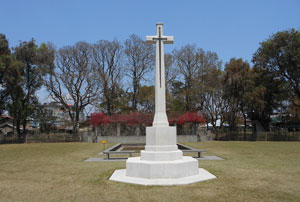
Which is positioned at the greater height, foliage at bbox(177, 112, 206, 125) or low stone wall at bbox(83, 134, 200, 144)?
foliage at bbox(177, 112, 206, 125)

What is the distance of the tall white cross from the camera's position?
8.97 meters

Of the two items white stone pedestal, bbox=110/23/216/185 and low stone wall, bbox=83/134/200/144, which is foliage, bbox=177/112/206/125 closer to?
low stone wall, bbox=83/134/200/144

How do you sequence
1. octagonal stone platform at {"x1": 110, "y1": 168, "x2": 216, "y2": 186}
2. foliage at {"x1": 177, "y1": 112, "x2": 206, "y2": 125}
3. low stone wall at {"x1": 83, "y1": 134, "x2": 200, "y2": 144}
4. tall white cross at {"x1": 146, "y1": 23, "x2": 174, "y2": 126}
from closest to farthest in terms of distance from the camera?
octagonal stone platform at {"x1": 110, "y1": 168, "x2": 216, "y2": 186}
tall white cross at {"x1": 146, "y1": 23, "x2": 174, "y2": 126}
low stone wall at {"x1": 83, "y1": 134, "x2": 200, "y2": 144}
foliage at {"x1": 177, "y1": 112, "x2": 206, "y2": 125}

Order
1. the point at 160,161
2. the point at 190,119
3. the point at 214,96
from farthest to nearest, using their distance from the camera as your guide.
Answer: the point at 214,96 < the point at 190,119 < the point at 160,161

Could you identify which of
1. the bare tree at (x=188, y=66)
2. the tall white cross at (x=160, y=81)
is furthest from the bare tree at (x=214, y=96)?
the tall white cross at (x=160, y=81)

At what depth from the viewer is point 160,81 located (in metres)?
9.18

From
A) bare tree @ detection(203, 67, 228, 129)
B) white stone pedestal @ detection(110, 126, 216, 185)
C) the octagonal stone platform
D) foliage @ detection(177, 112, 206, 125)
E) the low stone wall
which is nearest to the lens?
the octagonal stone platform

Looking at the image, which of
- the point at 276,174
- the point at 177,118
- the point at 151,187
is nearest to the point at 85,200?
the point at 151,187

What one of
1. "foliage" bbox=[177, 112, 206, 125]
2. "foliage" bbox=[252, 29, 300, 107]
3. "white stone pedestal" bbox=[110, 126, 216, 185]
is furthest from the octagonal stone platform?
"foliage" bbox=[252, 29, 300, 107]

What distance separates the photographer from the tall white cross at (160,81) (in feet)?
29.4

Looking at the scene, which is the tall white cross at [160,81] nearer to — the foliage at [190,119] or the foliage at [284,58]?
the foliage at [190,119]

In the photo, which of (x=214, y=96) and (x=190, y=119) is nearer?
(x=190, y=119)

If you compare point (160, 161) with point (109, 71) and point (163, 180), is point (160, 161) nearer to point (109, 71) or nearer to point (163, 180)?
point (163, 180)

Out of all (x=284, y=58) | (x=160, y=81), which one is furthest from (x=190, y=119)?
(x=160, y=81)
